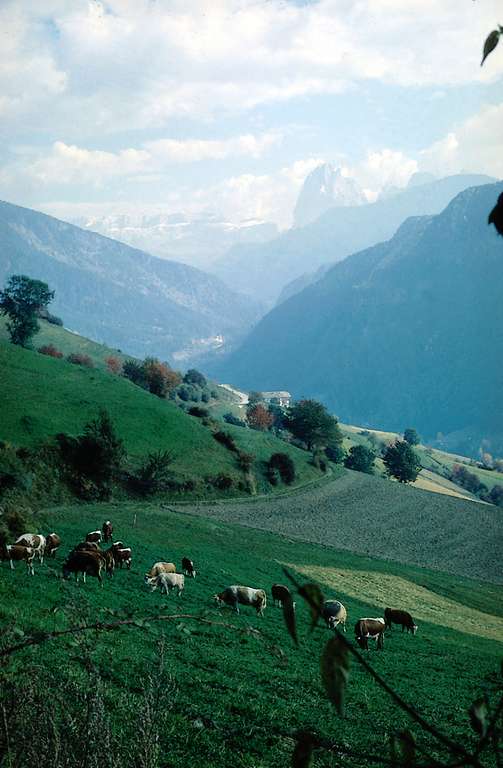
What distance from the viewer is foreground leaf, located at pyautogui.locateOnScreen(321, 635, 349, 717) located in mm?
2477

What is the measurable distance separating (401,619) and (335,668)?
31.0 m

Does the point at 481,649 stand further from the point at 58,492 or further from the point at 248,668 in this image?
the point at 58,492

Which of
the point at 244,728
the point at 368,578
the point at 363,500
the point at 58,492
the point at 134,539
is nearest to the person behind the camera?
the point at 244,728

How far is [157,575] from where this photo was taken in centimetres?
2731

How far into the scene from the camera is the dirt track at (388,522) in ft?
201

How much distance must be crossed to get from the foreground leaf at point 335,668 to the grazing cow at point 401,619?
30597mm

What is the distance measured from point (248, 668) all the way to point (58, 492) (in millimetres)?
41003

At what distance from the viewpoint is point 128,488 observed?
2411 inches

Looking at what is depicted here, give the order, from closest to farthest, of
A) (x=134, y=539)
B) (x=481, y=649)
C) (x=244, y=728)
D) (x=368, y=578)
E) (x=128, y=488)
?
(x=244, y=728), (x=481, y=649), (x=134, y=539), (x=368, y=578), (x=128, y=488)

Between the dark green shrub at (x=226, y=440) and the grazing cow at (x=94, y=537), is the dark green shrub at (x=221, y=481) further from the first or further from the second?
the grazing cow at (x=94, y=537)

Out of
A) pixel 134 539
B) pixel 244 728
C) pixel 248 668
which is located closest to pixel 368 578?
pixel 134 539

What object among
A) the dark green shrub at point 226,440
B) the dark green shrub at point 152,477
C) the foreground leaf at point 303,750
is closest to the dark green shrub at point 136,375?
the dark green shrub at point 226,440

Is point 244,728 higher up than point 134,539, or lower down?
higher up

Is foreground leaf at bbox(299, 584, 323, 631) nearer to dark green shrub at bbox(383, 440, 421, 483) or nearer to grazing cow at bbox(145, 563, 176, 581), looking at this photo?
grazing cow at bbox(145, 563, 176, 581)
